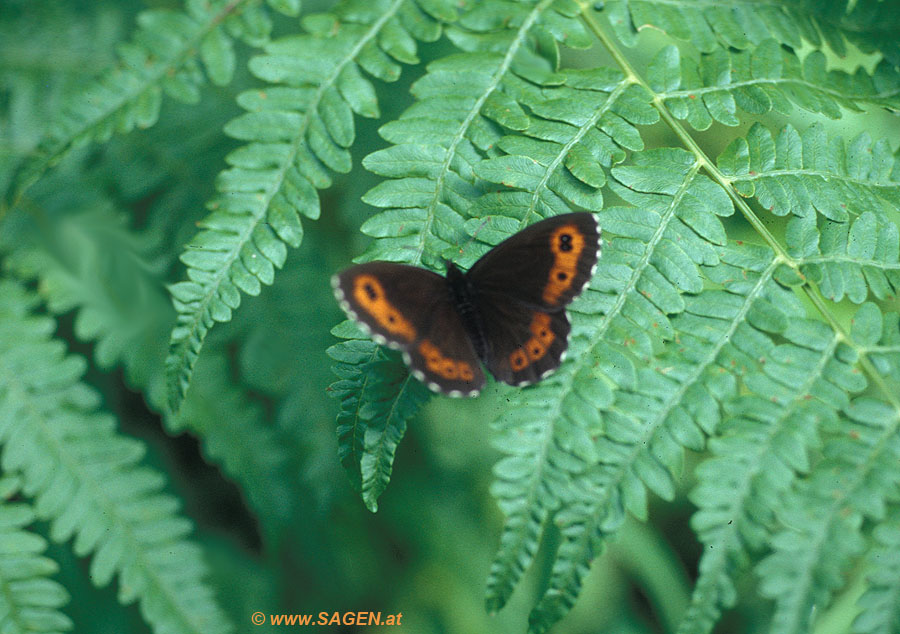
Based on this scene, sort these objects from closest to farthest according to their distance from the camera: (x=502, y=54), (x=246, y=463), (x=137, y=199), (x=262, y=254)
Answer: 1. (x=262, y=254)
2. (x=502, y=54)
3. (x=246, y=463)
4. (x=137, y=199)

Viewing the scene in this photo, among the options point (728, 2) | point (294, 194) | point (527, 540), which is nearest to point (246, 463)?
point (294, 194)

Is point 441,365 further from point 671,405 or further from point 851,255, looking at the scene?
point 851,255

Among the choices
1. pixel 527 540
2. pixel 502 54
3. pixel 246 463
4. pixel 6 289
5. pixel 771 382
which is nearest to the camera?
pixel 527 540

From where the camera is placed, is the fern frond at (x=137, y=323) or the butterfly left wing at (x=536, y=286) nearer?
the butterfly left wing at (x=536, y=286)

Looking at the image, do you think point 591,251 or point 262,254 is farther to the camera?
point 262,254

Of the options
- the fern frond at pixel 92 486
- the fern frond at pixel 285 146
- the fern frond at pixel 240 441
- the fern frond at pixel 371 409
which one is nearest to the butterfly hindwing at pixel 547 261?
the fern frond at pixel 371 409

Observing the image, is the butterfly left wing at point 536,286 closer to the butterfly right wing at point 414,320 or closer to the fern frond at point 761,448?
the butterfly right wing at point 414,320

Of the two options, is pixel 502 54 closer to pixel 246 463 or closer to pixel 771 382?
pixel 771 382

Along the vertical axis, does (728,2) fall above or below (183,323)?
above
